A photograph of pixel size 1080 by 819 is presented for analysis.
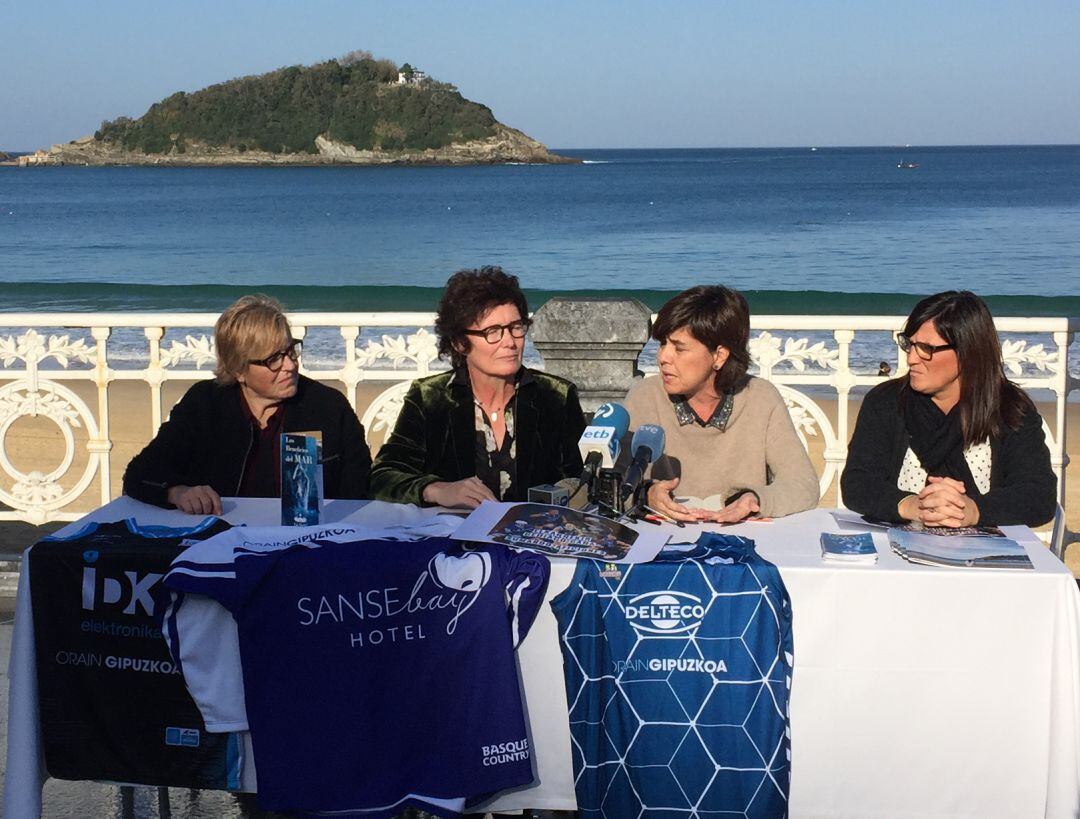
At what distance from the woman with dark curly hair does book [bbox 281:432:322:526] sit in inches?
22.7

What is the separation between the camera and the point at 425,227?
39.4m

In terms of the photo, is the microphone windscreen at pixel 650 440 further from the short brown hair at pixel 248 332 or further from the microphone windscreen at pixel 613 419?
the short brown hair at pixel 248 332

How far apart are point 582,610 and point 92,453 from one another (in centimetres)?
312

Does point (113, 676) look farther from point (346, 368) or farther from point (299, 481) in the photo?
point (346, 368)

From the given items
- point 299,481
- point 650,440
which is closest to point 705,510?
point 650,440

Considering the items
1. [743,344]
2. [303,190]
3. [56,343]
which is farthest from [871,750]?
[303,190]

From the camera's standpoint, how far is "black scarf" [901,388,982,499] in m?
3.46

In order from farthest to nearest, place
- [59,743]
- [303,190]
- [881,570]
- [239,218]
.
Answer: [303,190], [239,218], [59,743], [881,570]

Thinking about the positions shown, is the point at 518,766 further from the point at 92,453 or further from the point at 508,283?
the point at 92,453

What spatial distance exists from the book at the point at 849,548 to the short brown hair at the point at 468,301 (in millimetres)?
1139

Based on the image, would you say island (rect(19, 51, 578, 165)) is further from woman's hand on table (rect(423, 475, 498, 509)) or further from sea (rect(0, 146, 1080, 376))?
woman's hand on table (rect(423, 475, 498, 509))

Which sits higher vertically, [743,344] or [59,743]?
[743,344]

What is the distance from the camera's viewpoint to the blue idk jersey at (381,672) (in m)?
2.66

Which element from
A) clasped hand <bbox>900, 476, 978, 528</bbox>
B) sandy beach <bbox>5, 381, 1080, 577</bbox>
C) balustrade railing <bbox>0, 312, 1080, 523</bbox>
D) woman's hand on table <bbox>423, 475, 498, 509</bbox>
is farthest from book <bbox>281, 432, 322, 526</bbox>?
sandy beach <bbox>5, 381, 1080, 577</bbox>
